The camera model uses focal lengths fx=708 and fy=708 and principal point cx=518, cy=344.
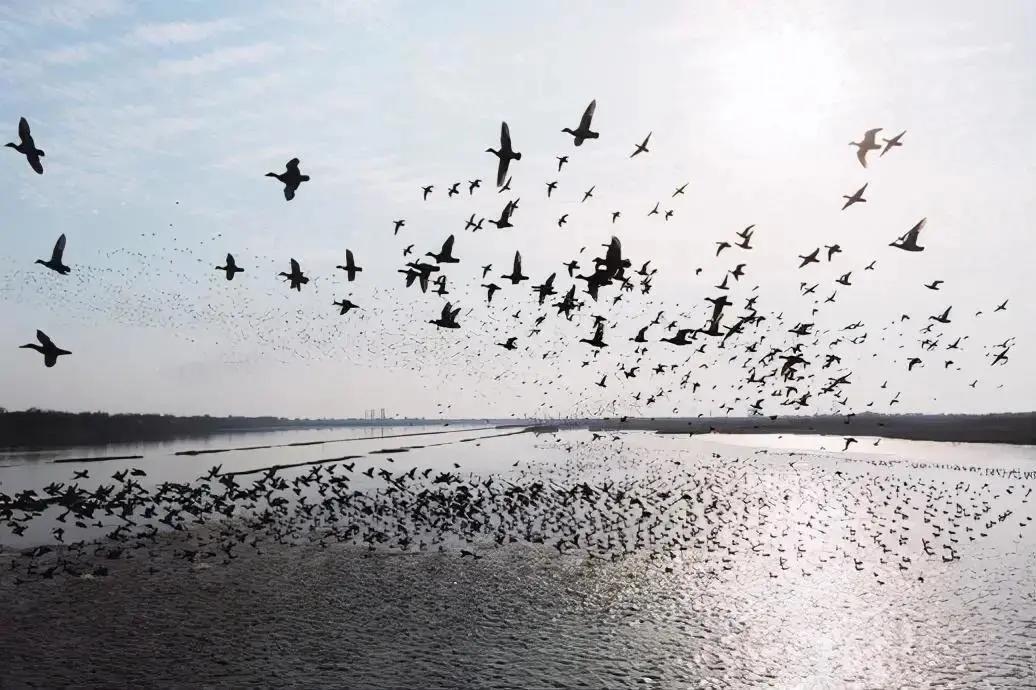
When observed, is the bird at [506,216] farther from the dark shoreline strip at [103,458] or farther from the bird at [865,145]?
the dark shoreline strip at [103,458]

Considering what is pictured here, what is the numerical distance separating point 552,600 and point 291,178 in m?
12.4

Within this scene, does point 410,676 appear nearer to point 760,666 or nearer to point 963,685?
point 760,666

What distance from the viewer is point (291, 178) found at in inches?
712

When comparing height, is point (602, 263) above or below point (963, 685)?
above

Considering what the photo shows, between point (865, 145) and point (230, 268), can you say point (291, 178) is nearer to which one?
point (230, 268)

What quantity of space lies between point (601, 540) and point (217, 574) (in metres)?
12.0

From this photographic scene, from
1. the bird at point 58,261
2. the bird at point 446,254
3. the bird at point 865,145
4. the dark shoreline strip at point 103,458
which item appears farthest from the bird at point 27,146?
the dark shoreline strip at point 103,458

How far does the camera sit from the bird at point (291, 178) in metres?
17.7

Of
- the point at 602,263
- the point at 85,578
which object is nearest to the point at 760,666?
the point at 602,263

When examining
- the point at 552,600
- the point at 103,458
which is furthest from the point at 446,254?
the point at 103,458

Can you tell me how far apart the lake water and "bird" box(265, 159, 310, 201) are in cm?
1013

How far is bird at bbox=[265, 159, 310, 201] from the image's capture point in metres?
17.7

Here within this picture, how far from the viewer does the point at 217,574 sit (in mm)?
20000

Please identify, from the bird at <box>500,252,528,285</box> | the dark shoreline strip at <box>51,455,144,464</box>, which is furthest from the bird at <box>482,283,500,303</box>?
the dark shoreline strip at <box>51,455,144,464</box>
